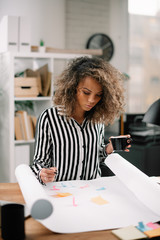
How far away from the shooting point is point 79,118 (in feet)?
6.08

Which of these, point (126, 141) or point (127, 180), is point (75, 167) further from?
point (127, 180)

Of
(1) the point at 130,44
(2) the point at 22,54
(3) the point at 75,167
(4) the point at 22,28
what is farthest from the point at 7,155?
(1) the point at 130,44

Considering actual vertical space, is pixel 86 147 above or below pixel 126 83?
below

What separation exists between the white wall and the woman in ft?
8.44

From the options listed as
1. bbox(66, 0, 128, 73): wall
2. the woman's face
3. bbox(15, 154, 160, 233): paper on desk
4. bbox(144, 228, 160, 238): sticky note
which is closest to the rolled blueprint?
bbox(15, 154, 160, 233): paper on desk

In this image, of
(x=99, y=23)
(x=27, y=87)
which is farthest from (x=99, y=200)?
(x=99, y=23)

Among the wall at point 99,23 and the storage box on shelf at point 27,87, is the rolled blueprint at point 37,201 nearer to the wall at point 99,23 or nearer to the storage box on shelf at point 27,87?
the storage box on shelf at point 27,87

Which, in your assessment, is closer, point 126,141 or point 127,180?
point 127,180

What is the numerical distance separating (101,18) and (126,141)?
134 inches

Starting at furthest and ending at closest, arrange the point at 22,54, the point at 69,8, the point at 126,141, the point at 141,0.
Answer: the point at 141,0 → the point at 69,8 → the point at 22,54 → the point at 126,141

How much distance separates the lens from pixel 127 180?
1.36 meters

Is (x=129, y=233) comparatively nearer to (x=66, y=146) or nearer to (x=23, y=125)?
(x=66, y=146)

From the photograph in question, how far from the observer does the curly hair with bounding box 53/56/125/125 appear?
5.49 ft

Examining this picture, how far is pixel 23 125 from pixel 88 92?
1.67 m
